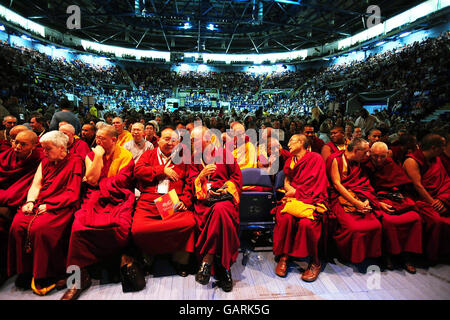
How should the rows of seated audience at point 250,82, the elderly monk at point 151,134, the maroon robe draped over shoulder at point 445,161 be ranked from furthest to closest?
1. the rows of seated audience at point 250,82
2. the elderly monk at point 151,134
3. the maroon robe draped over shoulder at point 445,161

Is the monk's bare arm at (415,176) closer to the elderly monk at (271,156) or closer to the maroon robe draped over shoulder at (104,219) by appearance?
the elderly monk at (271,156)

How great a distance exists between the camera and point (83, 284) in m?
2.38

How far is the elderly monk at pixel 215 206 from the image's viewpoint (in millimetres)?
2498

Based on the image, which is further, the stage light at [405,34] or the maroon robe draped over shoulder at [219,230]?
the stage light at [405,34]

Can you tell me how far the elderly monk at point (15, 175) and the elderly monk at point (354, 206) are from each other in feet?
12.1

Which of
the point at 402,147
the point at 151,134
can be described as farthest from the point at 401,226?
the point at 151,134

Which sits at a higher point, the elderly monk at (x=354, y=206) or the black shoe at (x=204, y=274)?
the elderly monk at (x=354, y=206)

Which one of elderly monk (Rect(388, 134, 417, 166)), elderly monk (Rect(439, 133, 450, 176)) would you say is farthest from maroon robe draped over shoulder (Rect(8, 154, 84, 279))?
elderly monk (Rect(439, 133, 450, 176))

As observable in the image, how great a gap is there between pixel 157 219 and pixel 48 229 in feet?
3.44

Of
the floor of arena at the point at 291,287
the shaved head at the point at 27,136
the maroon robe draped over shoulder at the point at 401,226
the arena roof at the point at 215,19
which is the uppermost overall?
the arena roof at the point at 215,19

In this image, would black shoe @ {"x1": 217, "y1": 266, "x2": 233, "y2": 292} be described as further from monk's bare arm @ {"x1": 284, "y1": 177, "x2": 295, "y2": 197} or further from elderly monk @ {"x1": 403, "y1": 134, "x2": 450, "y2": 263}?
elderly monk @ {"x1": 403, "y1": 134, "x2": 450, "y2": 263}

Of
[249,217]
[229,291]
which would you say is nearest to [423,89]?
[249,217]

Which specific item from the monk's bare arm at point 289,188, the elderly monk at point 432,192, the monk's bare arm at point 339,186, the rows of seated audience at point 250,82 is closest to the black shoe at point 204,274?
the monk's bare arm at point 289,188
